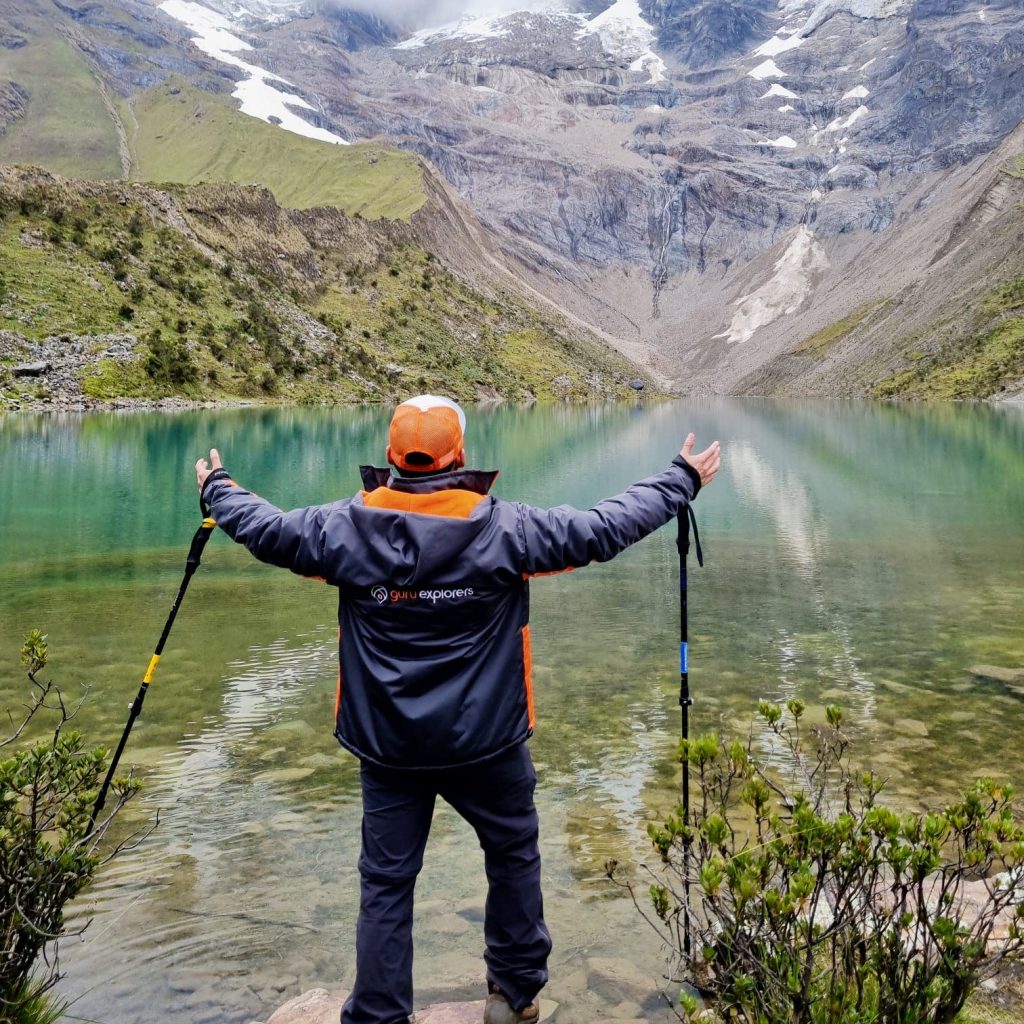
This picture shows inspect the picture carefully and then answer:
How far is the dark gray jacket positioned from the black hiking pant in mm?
210

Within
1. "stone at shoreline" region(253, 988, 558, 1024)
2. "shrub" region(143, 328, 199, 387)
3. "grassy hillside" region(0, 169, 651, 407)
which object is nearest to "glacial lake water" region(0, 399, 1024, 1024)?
"stone at shoreline" region(253, 988, 558, 1024)

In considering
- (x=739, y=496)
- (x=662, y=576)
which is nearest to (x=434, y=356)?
(x=739, y=496)

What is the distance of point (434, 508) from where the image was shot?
14.5 ft

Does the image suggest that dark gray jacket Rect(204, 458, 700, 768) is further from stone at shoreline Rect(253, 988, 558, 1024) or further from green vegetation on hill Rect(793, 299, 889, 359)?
green vegetation on hill Rect(793, 299, 889, 359)

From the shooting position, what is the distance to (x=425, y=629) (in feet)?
14.5

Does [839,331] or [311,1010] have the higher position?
[839,331]

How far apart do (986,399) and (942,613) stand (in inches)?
4587

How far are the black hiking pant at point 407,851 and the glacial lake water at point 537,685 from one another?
0.98m

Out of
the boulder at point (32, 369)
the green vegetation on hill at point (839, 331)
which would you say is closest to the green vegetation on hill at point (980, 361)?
the green vegetation on hill at point (839, 331)

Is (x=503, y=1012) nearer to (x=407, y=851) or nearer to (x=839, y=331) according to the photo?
(x=407, y=851)

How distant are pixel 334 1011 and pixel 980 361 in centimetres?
14658

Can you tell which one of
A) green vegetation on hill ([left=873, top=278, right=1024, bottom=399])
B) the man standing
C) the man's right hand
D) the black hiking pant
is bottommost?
the black hiking pant

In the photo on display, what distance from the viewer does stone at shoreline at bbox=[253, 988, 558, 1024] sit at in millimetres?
4910

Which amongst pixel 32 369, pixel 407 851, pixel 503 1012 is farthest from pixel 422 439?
pixel 32 369
